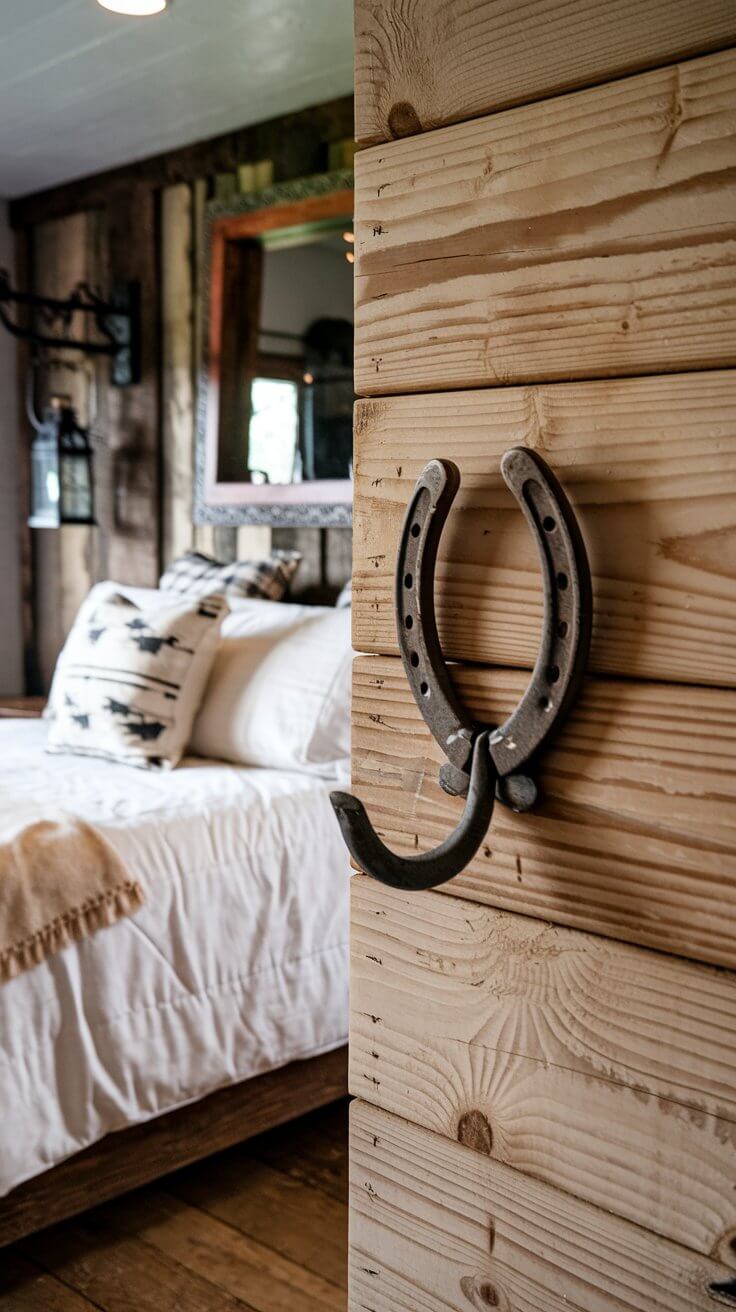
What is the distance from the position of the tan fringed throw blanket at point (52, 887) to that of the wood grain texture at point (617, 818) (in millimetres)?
1292

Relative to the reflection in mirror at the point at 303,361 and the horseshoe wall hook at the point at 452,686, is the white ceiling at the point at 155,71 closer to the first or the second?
the reflection in mirror at the point at 303,361

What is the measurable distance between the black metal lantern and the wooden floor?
80.9 inches

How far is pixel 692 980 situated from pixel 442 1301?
284 mm

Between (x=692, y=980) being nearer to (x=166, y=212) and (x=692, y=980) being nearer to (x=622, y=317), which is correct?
(x=622, y=317)

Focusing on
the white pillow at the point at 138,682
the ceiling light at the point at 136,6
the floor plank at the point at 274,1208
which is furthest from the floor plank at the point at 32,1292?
the ceiling light at the point at 136,6

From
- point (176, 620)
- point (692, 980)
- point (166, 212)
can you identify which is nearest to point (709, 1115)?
point (692, 980)

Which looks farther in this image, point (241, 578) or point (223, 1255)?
point (241, 578)

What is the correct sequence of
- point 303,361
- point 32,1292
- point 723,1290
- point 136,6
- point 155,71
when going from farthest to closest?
1. point 303,361
2. point 155,71
3. point 136,6
4. point 32,1292
5. point 723,1290

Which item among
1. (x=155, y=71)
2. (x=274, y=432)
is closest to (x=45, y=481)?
(x=274, y=432)

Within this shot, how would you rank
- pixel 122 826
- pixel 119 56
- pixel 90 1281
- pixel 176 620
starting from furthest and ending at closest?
pixel 119 56 → pixel 176 620 → pixel 122 826 → pixel 90 1281

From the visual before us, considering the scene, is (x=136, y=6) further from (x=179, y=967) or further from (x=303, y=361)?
(x=179, y=967)

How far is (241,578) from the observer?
299 cm

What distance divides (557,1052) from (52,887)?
1.40 m

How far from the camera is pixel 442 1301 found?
0.68 meters
